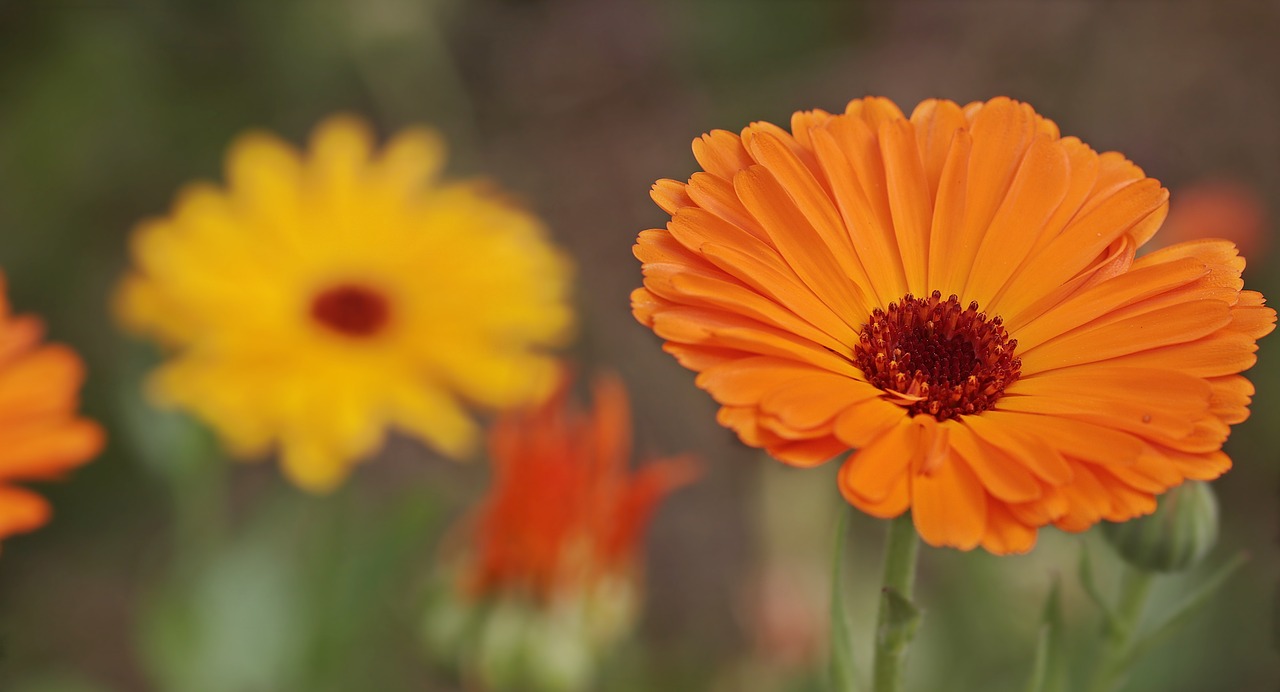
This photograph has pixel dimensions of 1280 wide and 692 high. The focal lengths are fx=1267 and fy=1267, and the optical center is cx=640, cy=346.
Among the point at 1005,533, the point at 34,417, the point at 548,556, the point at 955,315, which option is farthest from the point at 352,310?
the point at 1005,533

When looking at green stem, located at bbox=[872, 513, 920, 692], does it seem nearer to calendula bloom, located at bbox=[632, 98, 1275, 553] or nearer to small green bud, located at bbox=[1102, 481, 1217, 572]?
calendula bloom, located at bbox=[632, 98, 1275, 553]

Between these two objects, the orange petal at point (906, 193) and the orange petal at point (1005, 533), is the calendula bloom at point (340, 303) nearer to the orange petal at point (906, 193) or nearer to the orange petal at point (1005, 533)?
the orange petal at point (906, 193)

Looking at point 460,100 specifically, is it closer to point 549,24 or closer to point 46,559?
point 549,24

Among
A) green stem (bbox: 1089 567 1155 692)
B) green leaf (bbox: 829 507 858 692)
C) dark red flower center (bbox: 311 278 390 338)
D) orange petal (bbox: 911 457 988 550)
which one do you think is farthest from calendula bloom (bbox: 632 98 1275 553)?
dark red flower center (bbox: 311 278 390 338)

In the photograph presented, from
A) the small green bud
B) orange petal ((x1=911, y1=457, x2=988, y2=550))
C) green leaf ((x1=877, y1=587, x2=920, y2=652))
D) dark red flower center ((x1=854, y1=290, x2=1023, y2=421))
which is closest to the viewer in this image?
orange petal ((x1=911, y1=457, x2=988, y2=550))

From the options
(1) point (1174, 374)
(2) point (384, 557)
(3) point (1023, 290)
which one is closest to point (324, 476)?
(2) point (384, 557)

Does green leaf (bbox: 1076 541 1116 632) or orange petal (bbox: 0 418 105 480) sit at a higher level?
green leaf (bbox: 1076 541 1116 632)
